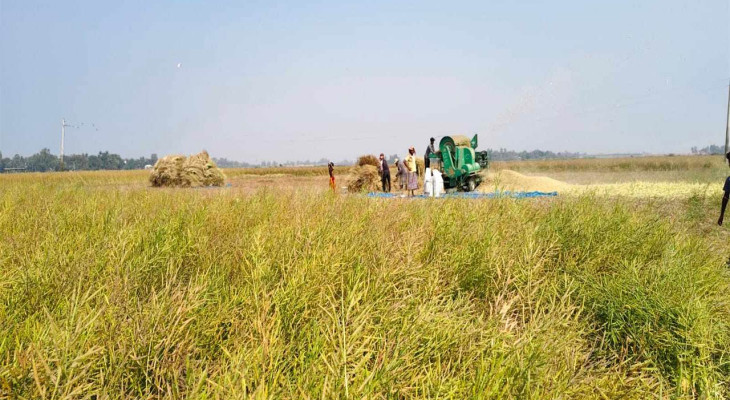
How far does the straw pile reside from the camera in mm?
23172

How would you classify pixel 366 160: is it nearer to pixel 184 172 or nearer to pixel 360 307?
pixel 184 172

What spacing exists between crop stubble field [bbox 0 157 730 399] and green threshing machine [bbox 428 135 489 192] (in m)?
9.81

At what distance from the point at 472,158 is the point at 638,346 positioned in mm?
13247

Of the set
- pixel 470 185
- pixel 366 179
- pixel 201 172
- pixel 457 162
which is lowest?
pixel 470 185

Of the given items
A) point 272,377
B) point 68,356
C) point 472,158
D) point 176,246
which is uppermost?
point 472,158

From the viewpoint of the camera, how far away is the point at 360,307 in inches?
92.1

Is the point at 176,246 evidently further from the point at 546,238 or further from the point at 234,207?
the point at 546,238

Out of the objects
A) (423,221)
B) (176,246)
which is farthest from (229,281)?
(423,221)

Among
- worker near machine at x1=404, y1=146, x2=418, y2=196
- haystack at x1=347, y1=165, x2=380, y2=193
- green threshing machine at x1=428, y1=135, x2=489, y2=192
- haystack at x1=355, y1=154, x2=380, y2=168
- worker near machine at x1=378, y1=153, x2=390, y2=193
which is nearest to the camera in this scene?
worker near machine at x1=404, y1=146, x2=418, y2=196

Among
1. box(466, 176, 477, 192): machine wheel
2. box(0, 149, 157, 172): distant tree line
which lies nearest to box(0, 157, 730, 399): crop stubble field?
box(466, 176, 477, 192): machine wheel

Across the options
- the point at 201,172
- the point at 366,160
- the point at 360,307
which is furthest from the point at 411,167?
the point at 201,172

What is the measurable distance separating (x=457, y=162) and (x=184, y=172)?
1579cm

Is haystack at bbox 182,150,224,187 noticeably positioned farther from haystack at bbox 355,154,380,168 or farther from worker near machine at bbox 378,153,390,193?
worker near machine at bbox 378,153,390,193

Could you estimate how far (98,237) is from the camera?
3.74 m
